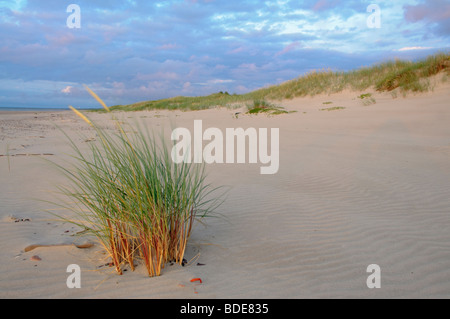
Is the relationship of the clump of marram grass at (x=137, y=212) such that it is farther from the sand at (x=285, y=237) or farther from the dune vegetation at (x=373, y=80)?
the dune vegetation at (x=373, y=80)

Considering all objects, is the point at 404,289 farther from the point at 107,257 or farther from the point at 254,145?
the point at 254,145

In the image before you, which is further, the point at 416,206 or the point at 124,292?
the point at 416,206

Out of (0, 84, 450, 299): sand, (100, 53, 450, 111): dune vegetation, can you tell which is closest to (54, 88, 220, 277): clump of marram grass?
(0, 84, 450, 299): sand

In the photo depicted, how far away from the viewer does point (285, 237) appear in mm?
3090

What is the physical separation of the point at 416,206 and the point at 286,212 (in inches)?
62.9

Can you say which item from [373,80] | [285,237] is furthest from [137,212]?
[373,80]

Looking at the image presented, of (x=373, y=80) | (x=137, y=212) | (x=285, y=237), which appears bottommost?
(x=285, y=237)

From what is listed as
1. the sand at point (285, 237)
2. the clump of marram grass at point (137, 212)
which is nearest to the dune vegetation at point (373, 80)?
the sand at point (285, 237)

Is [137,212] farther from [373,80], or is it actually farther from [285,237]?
[373,80]

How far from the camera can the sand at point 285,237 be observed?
2.24 metres

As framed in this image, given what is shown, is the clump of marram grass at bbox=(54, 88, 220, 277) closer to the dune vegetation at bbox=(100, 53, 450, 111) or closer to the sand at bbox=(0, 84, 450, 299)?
the sand at bbox=(0, 84, 450, 299)

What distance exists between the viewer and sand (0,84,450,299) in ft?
7.35
